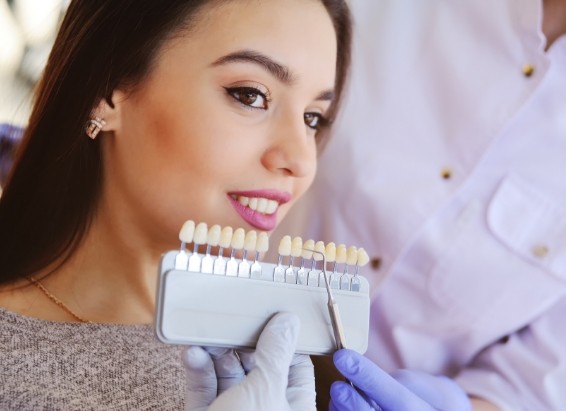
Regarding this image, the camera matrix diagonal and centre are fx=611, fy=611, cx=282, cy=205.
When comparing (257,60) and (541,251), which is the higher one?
(257,60)

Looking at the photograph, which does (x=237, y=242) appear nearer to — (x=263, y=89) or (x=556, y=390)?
(x=263, y=89)

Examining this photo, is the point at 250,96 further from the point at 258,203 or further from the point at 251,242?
the point at 251,242

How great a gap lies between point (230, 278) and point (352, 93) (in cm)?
80

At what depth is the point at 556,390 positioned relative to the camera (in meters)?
1.35

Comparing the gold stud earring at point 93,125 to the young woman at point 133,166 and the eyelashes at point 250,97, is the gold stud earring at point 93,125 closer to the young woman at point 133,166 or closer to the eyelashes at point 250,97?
the young woman at point 133,166

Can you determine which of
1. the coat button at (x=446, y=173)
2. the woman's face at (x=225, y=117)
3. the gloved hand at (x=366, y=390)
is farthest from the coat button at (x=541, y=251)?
the woman's face at (x=225, y=117)

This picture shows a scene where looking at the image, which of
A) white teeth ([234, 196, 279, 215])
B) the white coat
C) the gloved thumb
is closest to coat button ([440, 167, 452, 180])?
the white coat

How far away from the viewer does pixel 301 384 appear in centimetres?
89

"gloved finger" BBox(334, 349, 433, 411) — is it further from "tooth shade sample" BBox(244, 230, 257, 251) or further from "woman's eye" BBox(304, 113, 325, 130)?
"woman's eye" BBox(304, 113, 325, 130)

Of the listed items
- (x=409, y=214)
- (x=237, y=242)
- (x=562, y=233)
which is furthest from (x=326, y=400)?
(x=237, y=242)

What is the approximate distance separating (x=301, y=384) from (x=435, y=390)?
0.42m

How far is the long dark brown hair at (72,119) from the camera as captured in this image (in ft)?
3.55

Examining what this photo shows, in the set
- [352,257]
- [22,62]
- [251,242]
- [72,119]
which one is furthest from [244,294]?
[22,62]

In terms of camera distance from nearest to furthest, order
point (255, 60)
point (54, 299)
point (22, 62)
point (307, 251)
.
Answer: point (307, 251) → point (255, 60) → point (54, 299) → point (22, 62)
